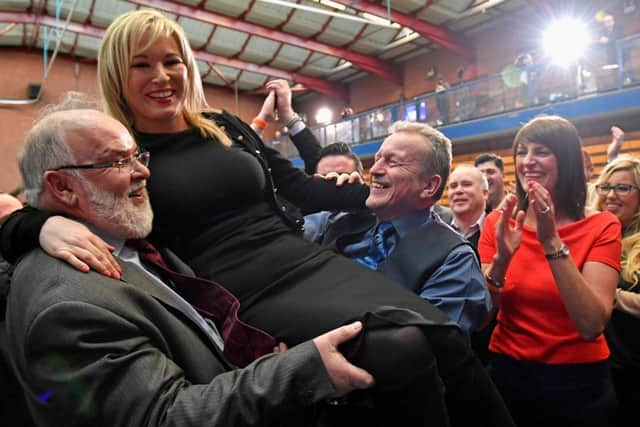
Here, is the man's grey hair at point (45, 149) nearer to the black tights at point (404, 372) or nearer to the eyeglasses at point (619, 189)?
the black tights at point (404, 372)

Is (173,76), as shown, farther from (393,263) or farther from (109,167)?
(393,263)

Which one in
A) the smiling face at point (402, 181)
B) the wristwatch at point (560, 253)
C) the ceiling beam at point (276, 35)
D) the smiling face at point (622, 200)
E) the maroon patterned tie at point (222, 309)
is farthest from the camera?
the ceiling beam at point (276, 35)

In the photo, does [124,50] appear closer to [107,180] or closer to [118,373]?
[107,180]

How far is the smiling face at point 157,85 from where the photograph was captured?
1269 mm

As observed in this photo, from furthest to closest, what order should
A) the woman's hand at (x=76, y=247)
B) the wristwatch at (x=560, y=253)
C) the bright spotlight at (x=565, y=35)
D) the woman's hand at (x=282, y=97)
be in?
1. the bright spotlight at (x=565, y=35)
2. the woman's hand at (x=282, y=97)
3. the wristwatch at (x=560, y=253)
4. the woman's hand at (x=76, y=247)

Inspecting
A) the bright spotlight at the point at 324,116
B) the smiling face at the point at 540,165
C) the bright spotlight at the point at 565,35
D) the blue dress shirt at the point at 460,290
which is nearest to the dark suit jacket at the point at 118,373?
the blue dress shirt at the point at 460,290

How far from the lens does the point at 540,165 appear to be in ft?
5.24

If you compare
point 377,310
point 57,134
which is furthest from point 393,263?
point 57,134

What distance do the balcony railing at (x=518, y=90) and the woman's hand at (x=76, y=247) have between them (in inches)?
176

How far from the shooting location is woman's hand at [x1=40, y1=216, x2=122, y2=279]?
0.91 m

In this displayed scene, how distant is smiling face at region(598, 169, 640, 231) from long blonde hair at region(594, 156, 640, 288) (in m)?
0.01

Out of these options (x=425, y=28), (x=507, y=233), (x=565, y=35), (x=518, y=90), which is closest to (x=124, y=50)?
(x=507, y=233)

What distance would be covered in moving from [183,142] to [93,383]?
0.74m

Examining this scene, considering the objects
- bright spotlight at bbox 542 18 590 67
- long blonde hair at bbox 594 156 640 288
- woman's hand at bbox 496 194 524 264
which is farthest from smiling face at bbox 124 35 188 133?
bright spotlight at bbox 542 18 590 67
